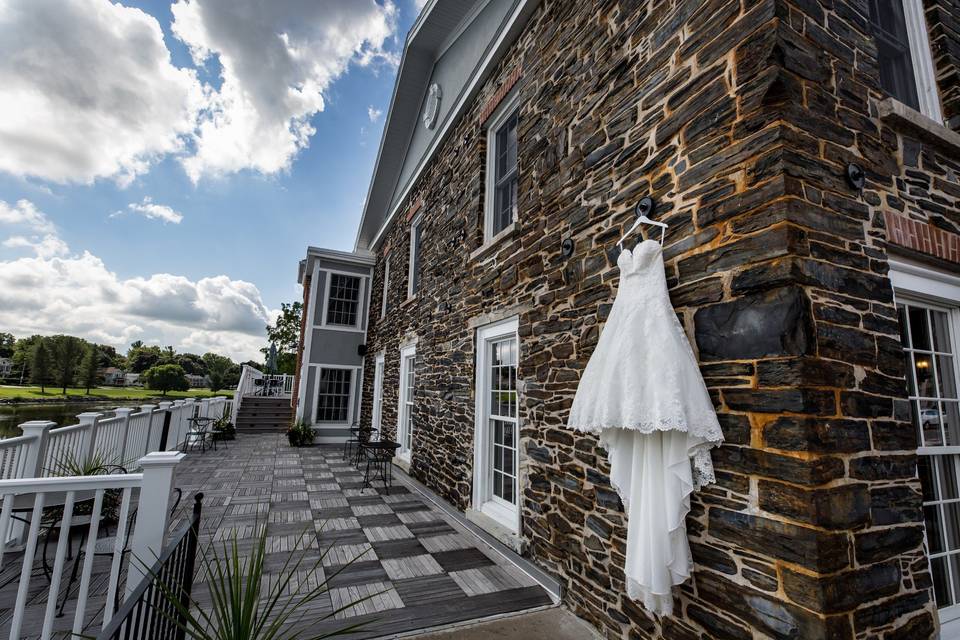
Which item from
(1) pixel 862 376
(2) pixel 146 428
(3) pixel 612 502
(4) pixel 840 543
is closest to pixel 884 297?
(1) pixel 862 376

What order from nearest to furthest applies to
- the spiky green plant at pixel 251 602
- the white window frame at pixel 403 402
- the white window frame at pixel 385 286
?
the spiky green plant at pixel 251 602 < the white window frame at pixel 403 402 < the white window frame at pixel 385 286

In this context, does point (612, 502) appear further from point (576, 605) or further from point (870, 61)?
point (870, 61)

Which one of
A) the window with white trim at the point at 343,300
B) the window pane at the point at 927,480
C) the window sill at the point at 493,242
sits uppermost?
the window with white trim at the point at 343,300

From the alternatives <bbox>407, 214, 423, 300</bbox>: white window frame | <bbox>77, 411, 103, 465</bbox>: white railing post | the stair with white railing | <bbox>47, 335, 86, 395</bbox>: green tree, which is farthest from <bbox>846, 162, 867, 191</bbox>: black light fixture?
<bbox>47, 335, 86, 395</bbox>: green tree

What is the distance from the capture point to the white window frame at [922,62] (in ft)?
10.5

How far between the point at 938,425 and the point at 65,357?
5975 centimetres

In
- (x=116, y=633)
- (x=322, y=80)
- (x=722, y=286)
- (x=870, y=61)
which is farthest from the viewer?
(x=322, y=80)

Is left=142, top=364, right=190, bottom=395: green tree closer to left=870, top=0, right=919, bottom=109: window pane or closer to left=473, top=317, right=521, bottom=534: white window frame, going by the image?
left=473, top=317, right=521, bottom=534: white window frame

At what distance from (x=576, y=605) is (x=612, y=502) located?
99cm

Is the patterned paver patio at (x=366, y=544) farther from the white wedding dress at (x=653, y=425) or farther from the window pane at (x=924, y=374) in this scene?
the window pane at (x=924, y=374)

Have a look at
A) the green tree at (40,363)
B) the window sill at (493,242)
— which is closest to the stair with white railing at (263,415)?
the window sill at (493,242)

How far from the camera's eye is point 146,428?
22.9 feet

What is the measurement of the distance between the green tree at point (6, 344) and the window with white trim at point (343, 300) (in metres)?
71.7

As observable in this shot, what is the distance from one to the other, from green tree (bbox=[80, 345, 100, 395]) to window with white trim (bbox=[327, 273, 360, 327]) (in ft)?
162
